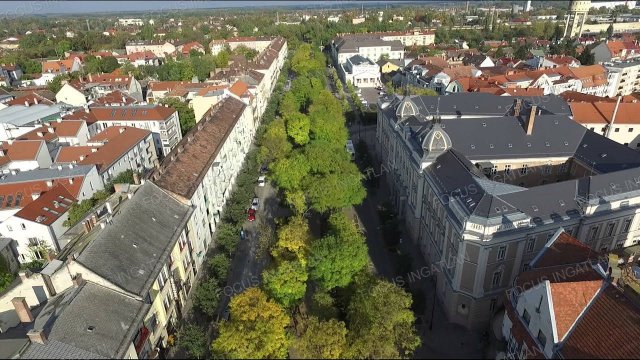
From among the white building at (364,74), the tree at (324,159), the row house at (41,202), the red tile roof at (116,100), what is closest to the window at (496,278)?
the tree at (324,159)

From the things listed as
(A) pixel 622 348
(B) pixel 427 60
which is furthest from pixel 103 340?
(B) pixel 427 60

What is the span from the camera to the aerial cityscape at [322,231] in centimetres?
2850

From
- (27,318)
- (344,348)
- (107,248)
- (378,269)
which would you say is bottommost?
(378,269)

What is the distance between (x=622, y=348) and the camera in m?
22.7

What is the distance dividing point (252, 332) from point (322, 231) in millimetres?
24041

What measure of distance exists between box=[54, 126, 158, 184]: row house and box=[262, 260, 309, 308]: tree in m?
30.5

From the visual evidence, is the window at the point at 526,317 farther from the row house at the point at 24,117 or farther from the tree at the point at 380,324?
the row house at the point at 24,117

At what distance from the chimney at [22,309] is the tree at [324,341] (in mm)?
20341

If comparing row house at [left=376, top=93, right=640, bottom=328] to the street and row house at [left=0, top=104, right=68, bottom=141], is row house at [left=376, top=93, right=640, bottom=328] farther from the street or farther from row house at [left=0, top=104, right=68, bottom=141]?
row house at [left=0, top=104, right=68, bottom=141]

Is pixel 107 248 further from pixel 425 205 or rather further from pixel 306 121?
pixel 306 121

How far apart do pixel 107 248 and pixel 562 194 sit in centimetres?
4065

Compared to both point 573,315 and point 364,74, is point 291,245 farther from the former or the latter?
point 364,74

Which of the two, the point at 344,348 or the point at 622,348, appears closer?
the point at 622,348

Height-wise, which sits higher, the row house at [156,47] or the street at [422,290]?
the row house at [156,47]
